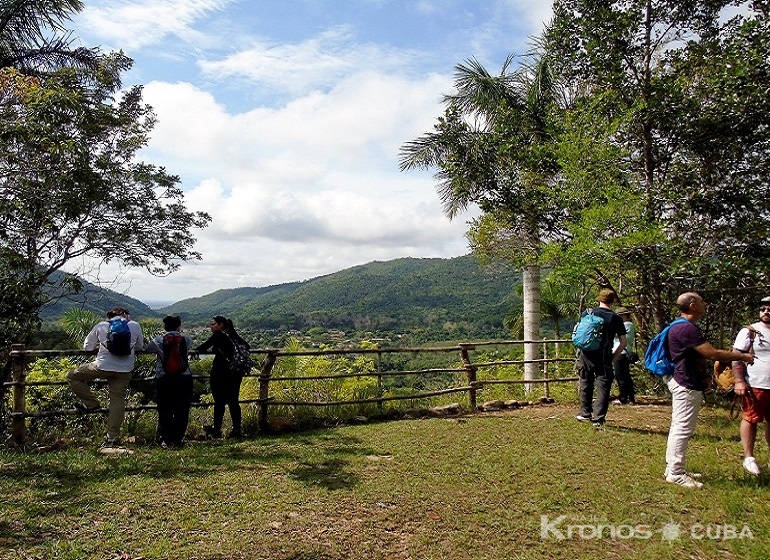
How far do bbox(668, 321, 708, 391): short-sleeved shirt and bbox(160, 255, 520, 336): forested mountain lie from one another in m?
38.4

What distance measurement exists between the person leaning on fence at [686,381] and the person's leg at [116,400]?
6.04 meters

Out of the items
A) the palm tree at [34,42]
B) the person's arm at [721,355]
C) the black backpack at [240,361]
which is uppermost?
the palm tree at [34,42]

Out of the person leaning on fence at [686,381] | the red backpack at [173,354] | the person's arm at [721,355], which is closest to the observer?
the person's arm at [721,355]

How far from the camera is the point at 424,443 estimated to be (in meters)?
6.06

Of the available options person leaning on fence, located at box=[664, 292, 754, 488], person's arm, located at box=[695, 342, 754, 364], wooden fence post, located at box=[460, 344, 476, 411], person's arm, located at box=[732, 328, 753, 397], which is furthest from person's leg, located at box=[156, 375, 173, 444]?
person's arm, located at box=[732, 328, 753, 397]

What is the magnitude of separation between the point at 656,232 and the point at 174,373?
23.6ft

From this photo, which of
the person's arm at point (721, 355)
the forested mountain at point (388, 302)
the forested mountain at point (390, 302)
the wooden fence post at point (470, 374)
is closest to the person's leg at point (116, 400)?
the wooden fence post at point (470, 374)

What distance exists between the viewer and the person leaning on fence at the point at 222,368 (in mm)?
6484

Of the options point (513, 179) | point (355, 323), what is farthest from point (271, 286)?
point (513, 179)

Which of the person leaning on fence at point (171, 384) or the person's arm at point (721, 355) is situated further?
the person leaning on fence at point (171, 384)

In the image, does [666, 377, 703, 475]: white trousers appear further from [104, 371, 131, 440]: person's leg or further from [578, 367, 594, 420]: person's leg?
[104, 371, 131, 440]: person's leg

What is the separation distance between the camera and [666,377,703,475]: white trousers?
14.1 feet

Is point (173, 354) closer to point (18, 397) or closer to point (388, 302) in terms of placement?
point (18, 397)

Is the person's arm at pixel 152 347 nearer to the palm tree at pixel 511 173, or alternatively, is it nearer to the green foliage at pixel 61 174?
the green foliage at pixel 61 174
